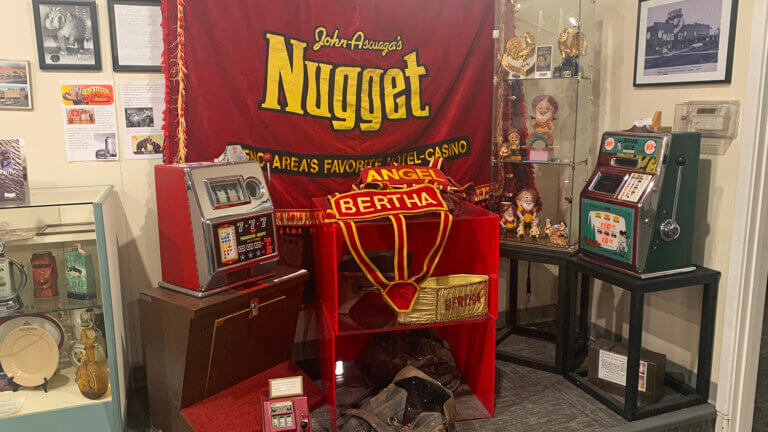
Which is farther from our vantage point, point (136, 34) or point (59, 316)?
point (136, 34)

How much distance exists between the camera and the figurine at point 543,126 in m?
3.08

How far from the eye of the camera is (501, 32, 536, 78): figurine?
3.06 metres

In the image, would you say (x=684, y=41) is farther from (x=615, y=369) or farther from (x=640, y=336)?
(x=615, y=369)

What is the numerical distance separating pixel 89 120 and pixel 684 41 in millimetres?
2890

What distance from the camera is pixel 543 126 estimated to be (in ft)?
10.2

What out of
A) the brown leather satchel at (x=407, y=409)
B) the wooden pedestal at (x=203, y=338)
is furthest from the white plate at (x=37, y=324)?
the brown leather satchel at (x=407, y=409)

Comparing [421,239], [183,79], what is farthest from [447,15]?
[183,79]

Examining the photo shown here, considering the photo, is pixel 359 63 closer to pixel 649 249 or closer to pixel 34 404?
pixel 649 249

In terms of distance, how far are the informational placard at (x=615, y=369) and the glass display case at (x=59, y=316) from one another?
7.36ft

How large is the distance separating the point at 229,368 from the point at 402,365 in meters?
0.83

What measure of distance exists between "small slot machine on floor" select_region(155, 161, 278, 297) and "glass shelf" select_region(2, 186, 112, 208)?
271mm

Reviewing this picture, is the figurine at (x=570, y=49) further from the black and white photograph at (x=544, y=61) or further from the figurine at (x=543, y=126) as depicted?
the figurine at (x=543, y=126)

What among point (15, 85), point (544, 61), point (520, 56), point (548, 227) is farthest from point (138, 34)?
point (548, 227)

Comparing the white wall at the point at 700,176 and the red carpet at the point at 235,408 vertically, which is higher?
the white wall at the point at 700,176
